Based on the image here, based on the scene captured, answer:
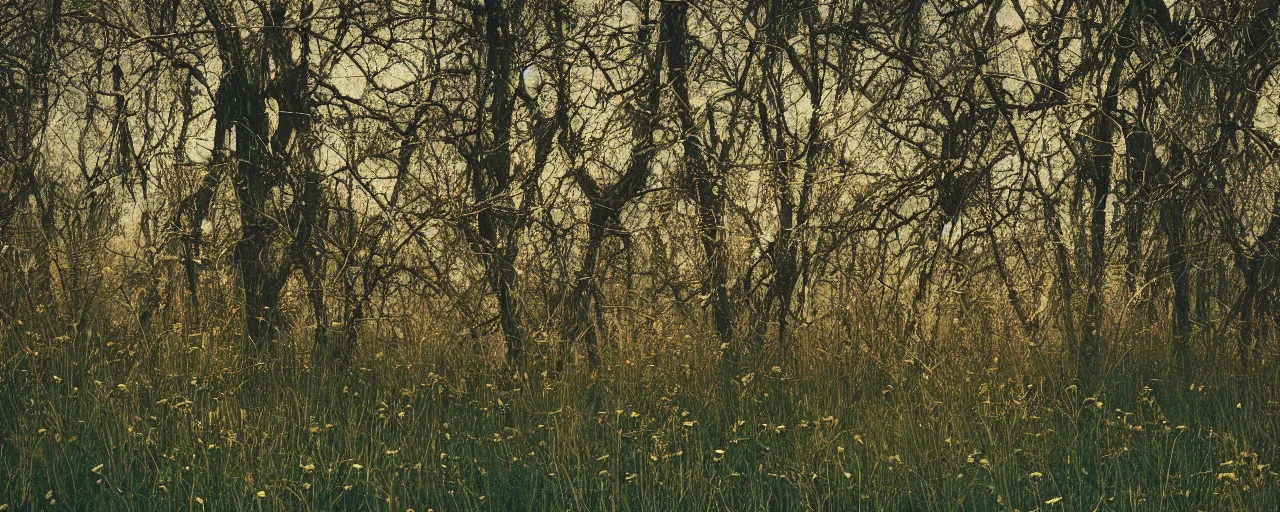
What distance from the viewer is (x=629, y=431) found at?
16.7 ft

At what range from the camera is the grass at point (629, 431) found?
15.0 ft

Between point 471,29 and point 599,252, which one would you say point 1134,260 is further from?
point 471,29

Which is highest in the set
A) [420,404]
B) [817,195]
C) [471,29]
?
[471,29]

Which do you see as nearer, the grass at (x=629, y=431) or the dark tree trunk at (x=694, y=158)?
the grass at (x=629, y=431)

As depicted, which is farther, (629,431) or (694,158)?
(694,158)

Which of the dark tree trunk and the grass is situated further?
the dark tree trunk

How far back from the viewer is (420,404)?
217 inches

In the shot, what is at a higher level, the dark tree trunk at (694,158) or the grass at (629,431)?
the dark tree trunk at (694,158)

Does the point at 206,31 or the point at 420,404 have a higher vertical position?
the point at 206,31

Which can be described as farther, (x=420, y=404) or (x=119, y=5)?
(x=119, y=5)

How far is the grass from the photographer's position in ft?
15.0

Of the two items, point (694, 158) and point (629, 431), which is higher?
point (694, 158)

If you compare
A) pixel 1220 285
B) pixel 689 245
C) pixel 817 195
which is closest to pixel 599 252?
pixel 689 245

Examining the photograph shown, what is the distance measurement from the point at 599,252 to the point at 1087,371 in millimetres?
2536
